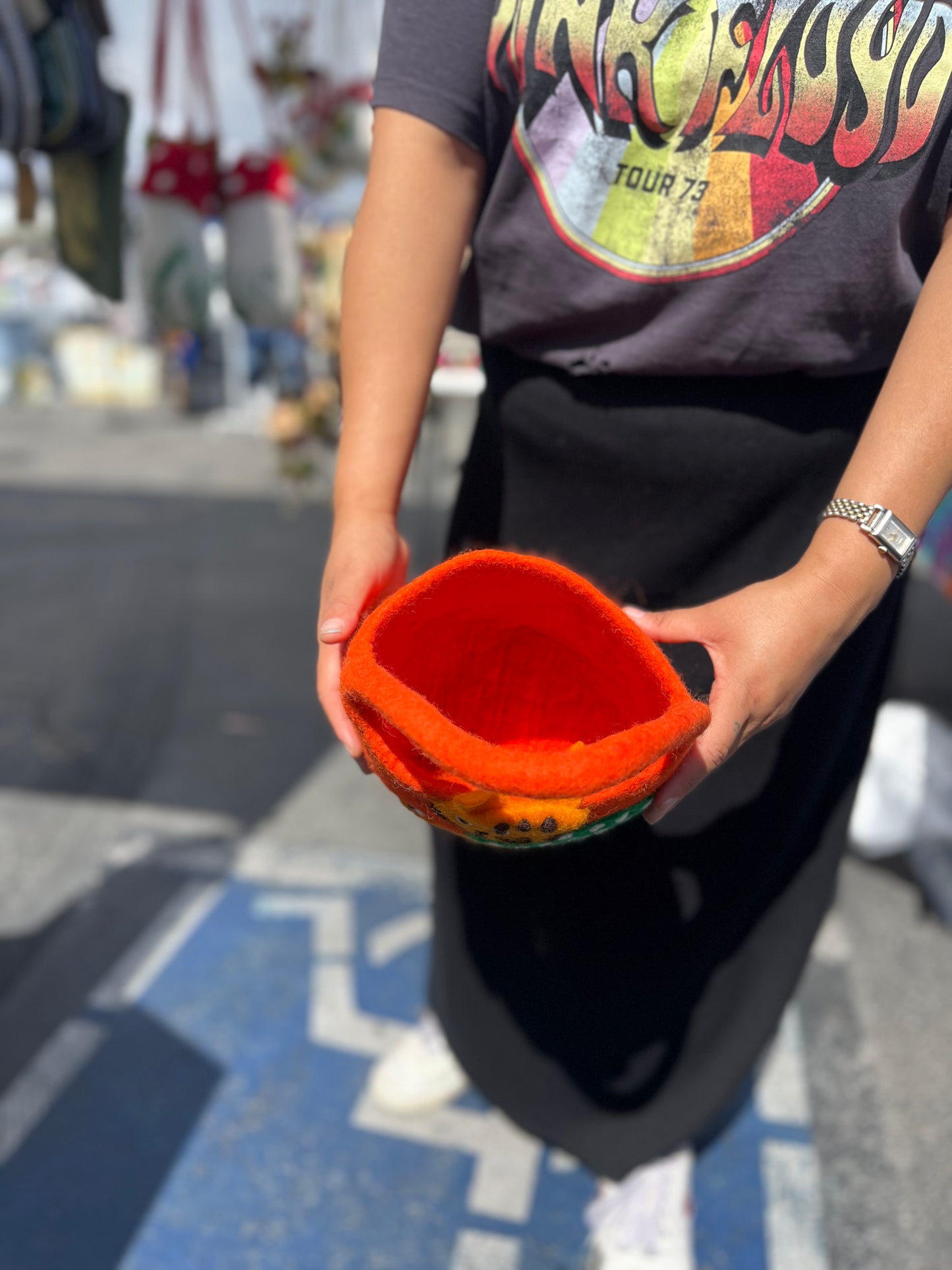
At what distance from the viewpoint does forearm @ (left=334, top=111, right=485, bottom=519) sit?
2.47 feet

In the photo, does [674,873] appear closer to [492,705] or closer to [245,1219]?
[492,705]

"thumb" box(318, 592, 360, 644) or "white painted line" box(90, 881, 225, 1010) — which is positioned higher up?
"thumb" box(318, 592, 360, 644)

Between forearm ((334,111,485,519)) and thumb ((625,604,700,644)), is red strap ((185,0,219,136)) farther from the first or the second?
thumb ((625,604,700,644))

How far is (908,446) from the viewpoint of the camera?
62 cm

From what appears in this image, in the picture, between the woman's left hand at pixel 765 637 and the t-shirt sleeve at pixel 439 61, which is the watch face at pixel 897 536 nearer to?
the woman's left hand at pixel 765 637

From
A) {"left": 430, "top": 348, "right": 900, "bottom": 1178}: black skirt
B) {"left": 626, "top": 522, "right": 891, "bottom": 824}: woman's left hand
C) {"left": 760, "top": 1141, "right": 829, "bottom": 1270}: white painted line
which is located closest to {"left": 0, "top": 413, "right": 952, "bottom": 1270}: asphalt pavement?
{"left": 760, "top": 1141, "right": 829, "bottom": 1270}: white painted line

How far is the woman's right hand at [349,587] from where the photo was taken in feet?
2.24

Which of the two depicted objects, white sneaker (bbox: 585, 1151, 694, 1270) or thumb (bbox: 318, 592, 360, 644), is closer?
thumb (bbox: 318, 592, 360, 644)

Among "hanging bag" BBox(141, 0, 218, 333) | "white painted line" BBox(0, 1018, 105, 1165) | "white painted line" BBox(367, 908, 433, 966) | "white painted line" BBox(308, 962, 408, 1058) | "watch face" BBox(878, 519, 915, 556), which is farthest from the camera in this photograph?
"hanging bag" BBox(141, 0, 218, 333)

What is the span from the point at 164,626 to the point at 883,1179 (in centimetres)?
288

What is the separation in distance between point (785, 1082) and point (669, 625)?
1.10 meters

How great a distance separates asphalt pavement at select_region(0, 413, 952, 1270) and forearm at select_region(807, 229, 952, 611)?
981 mm

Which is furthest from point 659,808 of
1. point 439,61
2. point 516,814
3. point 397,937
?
point 397,937

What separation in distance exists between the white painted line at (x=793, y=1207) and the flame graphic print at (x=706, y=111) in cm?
117
